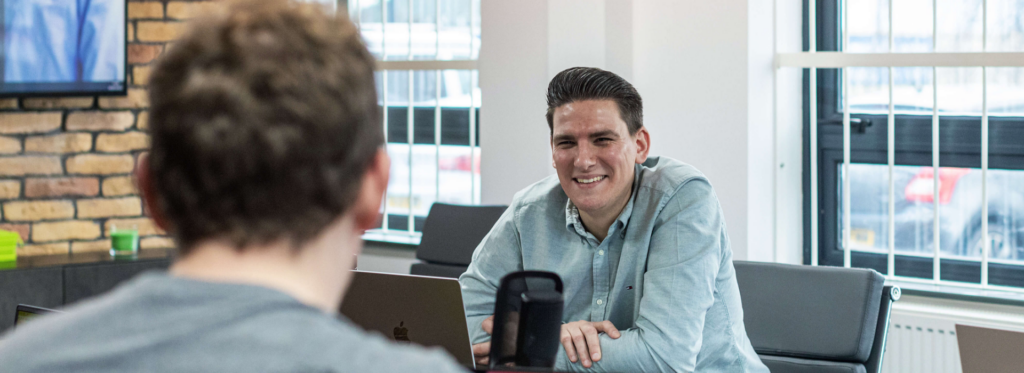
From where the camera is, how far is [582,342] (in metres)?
1.63

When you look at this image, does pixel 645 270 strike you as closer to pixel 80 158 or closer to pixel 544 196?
pixel 544 196

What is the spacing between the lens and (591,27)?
3508 mm

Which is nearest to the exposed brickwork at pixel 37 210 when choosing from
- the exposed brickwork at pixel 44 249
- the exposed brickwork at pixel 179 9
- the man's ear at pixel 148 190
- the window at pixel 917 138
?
the exposed brickwork at pixel 44 249

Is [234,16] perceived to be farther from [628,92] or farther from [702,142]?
[702,142]

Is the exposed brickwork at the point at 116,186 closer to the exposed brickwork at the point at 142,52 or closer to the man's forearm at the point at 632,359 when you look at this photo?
the exposed brickwork at the point at 142,52

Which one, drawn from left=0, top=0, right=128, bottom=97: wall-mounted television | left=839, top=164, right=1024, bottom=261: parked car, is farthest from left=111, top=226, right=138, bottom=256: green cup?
left=839, top=164, right=1024, bottom=261: parked car

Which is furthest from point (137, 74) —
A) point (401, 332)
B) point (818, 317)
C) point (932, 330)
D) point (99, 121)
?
point (932, 330)

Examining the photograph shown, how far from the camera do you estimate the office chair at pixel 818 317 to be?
5.96ft

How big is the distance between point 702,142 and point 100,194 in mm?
2384

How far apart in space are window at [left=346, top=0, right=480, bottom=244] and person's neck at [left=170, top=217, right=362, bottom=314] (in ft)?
11.9

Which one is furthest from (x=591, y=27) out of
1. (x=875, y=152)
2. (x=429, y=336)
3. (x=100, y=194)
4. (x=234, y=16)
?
(x=234, y=16)

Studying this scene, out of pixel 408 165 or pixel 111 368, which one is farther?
pixel 408 165

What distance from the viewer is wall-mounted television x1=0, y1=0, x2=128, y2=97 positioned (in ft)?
10.8

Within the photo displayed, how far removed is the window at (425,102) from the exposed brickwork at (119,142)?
1130 millimetres
